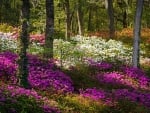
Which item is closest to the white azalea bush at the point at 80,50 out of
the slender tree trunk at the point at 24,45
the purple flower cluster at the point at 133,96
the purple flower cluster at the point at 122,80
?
the purple flower cluster at the point at 122,80

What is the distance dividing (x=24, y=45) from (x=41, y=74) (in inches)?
112

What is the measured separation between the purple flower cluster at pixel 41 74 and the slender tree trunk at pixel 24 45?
989mm

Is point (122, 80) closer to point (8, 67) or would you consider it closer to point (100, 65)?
point (100, 65)

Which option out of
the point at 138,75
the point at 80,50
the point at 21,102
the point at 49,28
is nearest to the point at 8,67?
the point at 21,102

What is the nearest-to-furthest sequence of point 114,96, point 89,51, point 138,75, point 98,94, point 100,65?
point 98,94
point 114,96
point 138,75
point 100,65
point 89,51

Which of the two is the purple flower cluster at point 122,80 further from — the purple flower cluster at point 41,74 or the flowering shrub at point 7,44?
the flowering shrub at point 7,44

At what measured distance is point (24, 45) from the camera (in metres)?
15.5

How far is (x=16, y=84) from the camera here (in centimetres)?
1636

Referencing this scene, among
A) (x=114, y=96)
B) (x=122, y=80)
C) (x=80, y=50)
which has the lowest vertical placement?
(x=122, y=80)

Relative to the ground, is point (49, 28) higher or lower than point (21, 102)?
higher

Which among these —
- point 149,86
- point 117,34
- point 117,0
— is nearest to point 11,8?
point 117,0

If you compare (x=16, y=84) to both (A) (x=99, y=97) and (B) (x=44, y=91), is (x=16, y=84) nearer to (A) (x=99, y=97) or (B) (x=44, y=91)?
(B) (x=44, y=91)

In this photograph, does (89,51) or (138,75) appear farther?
(89,51)

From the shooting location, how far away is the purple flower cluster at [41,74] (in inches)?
676
